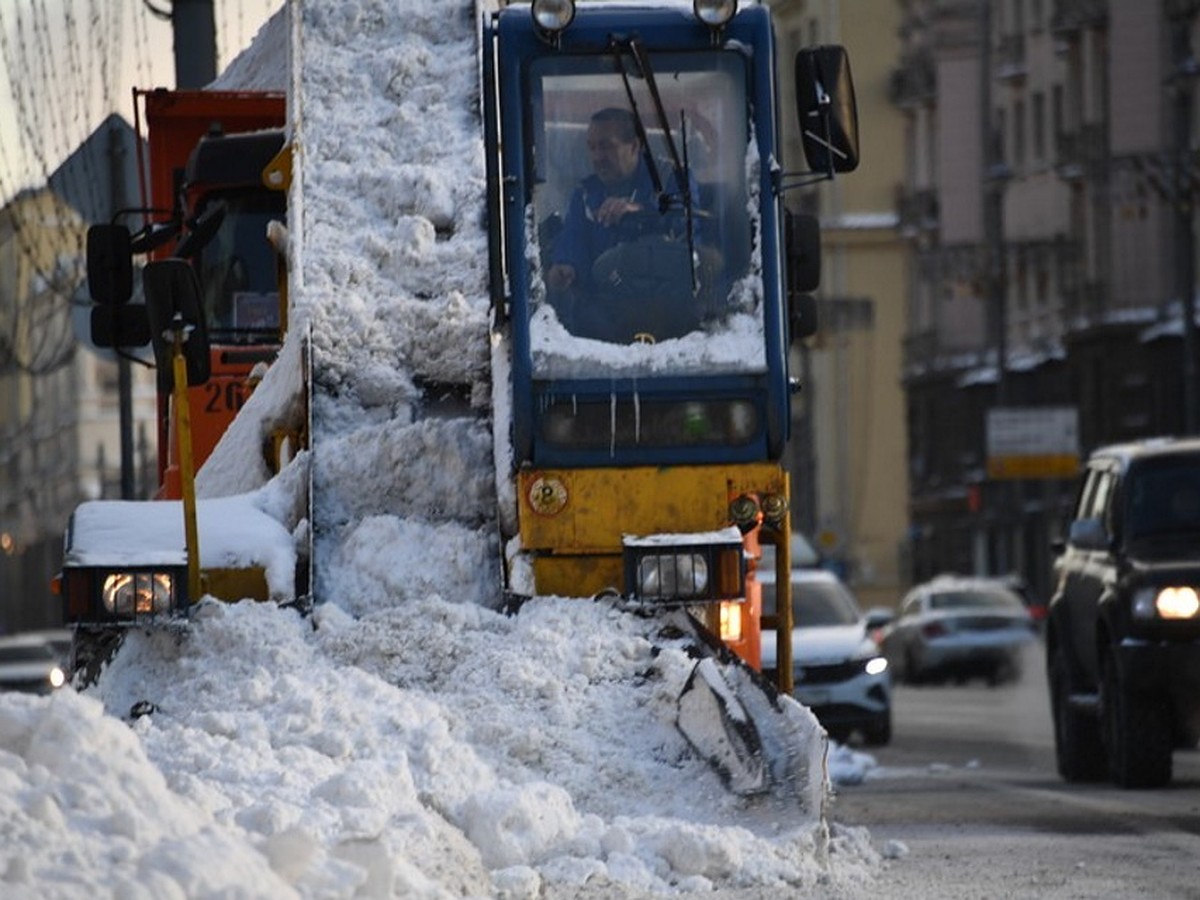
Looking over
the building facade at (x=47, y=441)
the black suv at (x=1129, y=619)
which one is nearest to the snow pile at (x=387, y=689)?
the black suv at (x=1129, y=619)

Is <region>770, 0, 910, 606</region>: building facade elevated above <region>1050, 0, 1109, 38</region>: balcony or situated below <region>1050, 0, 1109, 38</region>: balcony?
below

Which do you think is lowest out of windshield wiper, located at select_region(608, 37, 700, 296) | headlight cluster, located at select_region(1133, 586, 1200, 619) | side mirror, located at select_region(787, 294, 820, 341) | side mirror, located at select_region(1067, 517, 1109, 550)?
headlight cluster, located at select_region(1133, 586, 1200, 619)

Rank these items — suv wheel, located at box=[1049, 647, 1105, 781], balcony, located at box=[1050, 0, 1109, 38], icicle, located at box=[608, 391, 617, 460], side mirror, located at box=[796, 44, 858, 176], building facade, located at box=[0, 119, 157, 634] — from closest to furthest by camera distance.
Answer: side mirror, located at box=[796, 44, 858, 176] < icicle, located at box=[608, 391, 617, 460] < suv wheel, located at box=[1049, 647, 1105, 781] < building facade, located at box=[0, 119, 157, 634] < balcony, located at box=[1050, 0, 1109, 38]

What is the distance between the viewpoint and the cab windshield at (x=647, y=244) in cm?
1350

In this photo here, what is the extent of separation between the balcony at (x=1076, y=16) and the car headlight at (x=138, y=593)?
187 feet

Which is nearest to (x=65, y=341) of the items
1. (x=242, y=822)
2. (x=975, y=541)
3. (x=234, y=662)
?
(x=234, y=662)

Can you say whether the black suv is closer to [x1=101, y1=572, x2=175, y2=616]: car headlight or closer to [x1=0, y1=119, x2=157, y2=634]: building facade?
[x1=101, y1=572, x2=175, y2=616]: car headlight

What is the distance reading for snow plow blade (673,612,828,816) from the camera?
454 inches

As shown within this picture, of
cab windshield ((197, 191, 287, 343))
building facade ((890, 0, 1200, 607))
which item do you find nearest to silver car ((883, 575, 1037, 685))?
building facade ((890, 0, 1200, 607))

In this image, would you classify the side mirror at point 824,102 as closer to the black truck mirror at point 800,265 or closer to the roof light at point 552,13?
the black truck mirror at point 800,265

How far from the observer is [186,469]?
12.9m

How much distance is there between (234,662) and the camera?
1226cm

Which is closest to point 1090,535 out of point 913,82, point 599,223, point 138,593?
point 599,223

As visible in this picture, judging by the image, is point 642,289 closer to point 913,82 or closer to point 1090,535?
point 1090,535
